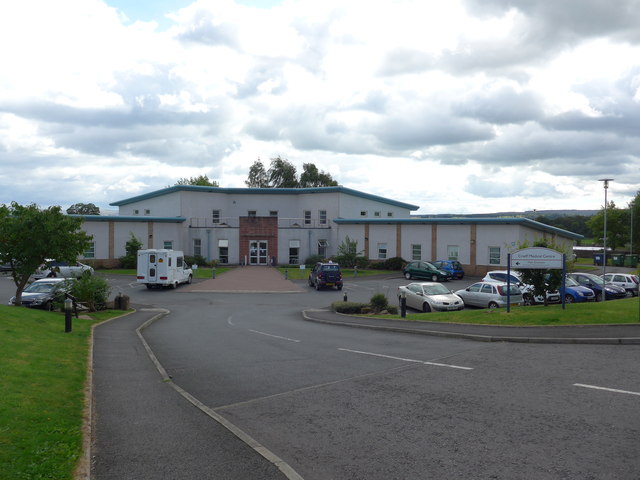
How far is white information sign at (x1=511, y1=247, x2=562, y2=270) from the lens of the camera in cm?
Answer: 1972

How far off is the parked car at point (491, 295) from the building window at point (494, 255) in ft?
71.2

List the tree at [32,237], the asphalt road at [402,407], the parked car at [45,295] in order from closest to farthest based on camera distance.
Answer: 1. the asphalt road at [402,407]
2. the tree at [32,237]
3. the parked car at [45,295]

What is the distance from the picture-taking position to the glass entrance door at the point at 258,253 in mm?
57125

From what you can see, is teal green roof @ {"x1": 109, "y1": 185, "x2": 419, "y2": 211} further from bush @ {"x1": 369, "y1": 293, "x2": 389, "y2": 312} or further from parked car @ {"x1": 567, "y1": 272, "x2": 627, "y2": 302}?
bush @ {"x1": 369, "y1": 293, "x2": 389, "y2": 312}

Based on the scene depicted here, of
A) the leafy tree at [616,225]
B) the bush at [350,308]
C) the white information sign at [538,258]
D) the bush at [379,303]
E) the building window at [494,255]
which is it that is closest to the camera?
the white information sign at [538,258]

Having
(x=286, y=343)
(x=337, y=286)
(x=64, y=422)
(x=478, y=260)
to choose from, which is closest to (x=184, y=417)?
(x=64, y=422)

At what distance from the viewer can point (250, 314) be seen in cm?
2594

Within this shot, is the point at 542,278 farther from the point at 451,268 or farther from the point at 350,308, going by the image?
the point at 451,268

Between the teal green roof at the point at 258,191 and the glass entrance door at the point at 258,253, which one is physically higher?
the teal green roof at the point at 258,191

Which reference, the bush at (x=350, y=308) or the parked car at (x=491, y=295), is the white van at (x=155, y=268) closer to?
the bush at (x=350, y=308)

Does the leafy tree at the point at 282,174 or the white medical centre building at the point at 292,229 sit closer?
the white medical centre building at the point at 292,229

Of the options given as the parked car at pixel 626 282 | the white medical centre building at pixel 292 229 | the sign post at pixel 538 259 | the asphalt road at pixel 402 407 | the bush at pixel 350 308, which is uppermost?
the white medical centre building at pixel 292 229

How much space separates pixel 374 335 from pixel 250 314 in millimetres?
9463

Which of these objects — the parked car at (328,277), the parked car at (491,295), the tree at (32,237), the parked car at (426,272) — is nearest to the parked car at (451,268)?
the parked car at (426,272)
